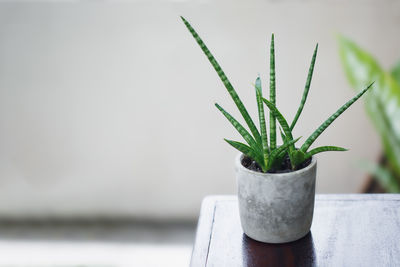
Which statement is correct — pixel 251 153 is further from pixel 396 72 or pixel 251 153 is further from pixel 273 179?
pixel 396 72

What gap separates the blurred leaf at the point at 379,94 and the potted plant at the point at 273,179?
65 cm

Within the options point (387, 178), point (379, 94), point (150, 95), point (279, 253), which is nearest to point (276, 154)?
point (279, 253)

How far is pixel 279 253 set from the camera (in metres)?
0.88

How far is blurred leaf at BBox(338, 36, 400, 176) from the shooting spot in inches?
57.2

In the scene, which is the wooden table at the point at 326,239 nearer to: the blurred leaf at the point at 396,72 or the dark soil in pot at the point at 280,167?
the dark soil in pot at the point at 280,167

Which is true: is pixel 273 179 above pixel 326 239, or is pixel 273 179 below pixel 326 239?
above

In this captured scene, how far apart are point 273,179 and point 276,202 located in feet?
0.13

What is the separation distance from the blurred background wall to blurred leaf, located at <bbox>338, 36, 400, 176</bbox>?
393mm

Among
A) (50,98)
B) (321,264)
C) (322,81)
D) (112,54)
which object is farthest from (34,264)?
(321,264)

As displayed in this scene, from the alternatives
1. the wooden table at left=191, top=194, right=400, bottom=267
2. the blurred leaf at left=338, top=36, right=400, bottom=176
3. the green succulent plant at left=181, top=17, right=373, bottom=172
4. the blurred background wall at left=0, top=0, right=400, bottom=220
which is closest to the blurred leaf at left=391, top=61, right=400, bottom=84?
the blurred leaf at left=338, top=36, right=400, bottom=176

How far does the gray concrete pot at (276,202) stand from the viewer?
0.85 m

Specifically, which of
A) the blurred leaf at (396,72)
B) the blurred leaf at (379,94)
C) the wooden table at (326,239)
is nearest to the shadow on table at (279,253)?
the wooden table at (326,239)

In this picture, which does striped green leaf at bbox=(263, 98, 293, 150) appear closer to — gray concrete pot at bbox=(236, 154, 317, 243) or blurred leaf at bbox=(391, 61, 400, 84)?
gray concrete pot at bbox=(236, 154, 317, 243)

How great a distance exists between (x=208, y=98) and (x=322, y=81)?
17.1 inches
